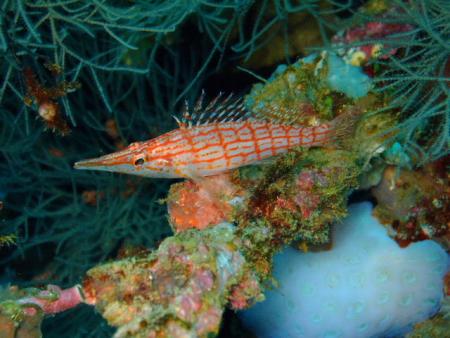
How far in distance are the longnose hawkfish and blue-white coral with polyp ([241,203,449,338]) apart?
1.32 m

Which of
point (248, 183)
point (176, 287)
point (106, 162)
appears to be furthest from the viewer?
point (248, 183)

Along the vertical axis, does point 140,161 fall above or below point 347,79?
below

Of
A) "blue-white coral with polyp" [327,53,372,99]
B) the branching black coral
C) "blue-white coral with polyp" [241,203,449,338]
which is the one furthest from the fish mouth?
the branching black coral

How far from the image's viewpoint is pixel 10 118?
18.3ft

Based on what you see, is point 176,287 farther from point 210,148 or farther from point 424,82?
point 424,82

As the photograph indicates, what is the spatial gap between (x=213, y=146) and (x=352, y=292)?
7.92 feet

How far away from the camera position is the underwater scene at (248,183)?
2.80 meters

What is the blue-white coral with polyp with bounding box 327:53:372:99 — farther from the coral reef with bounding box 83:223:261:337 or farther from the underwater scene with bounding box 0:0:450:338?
the coral reef with bounding box 83:223:261:337

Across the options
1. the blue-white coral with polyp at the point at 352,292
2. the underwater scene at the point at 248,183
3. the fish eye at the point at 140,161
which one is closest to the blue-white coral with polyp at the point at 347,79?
the underwater scene at the point at 248,183

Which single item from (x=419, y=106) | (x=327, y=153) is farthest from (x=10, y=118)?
(x=419, y=106)

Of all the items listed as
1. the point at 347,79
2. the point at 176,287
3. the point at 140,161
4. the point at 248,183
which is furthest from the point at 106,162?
the point at 347,79

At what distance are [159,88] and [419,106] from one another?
14.2ft

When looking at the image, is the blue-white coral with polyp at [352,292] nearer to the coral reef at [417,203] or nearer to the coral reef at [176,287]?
the coral reef at [417,203]

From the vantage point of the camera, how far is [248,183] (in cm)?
379
